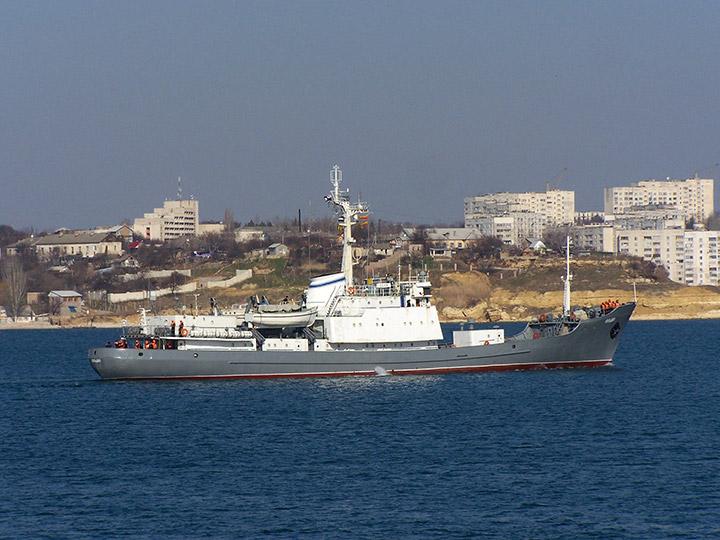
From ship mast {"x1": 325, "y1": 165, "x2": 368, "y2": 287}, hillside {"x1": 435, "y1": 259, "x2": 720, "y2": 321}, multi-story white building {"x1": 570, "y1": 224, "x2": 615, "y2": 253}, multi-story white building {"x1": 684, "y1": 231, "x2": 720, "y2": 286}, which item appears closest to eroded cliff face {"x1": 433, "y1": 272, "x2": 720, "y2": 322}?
hillside {"x1": 435, "y1": 259, "x2": 720, "y2": 321}

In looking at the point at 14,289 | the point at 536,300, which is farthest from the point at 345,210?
the point at 14,289

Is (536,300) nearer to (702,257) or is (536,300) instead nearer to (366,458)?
(702,257)

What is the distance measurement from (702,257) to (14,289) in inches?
4586

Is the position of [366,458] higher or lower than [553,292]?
lower

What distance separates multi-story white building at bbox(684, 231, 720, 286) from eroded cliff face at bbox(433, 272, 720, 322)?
40255 millimetres

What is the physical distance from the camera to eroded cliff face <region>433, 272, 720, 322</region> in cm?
13525

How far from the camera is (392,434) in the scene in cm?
3788

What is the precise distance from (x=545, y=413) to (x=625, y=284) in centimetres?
10230

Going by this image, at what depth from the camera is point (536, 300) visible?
137m

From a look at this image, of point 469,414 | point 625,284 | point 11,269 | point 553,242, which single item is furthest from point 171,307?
point 469,414

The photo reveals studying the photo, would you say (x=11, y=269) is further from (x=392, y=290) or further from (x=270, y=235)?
(x=392, y=290)

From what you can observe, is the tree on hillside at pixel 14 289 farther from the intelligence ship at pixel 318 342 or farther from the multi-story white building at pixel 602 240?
the multi-story white building at pixel 602 240

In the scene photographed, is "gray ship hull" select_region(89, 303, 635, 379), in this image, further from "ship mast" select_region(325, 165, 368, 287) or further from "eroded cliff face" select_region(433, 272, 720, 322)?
"eroded cliff face" select_region(433, 272, 720, 322)

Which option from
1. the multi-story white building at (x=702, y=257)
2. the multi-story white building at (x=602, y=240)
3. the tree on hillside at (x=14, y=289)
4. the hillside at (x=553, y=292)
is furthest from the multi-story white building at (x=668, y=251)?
the tree on hillside at (x=14, y=289)
